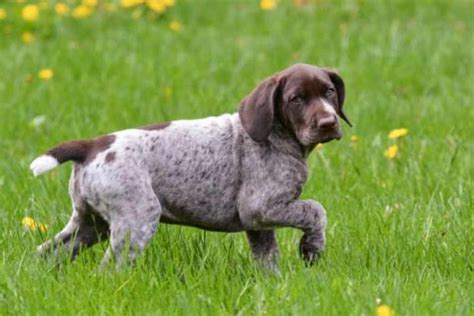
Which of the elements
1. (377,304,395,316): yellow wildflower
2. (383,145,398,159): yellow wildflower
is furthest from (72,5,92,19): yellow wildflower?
(377,304,395,316): yellow wildflower

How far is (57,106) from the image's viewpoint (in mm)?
8367

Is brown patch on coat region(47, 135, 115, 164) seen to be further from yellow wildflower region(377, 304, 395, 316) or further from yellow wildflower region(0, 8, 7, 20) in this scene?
yellow wildflower region(0, 8, 7, 20)

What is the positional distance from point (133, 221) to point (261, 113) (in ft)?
2.33

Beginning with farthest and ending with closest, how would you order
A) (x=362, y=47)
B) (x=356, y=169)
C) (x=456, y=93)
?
(x=362, y=47), (x=456, y=93), (x=356, y=169)

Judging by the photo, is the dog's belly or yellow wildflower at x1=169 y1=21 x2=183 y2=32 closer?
the dog's belly

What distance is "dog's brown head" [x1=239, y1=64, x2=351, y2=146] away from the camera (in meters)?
4.78

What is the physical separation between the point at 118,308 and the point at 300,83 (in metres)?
1.20

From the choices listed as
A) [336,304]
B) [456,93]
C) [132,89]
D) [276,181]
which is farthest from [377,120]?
[336,304]

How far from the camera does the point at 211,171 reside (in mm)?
4902

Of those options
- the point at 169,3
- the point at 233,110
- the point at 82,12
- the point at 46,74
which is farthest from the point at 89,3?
the point at 233,110

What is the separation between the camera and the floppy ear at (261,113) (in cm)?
489

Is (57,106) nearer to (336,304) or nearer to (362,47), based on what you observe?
(362,47)

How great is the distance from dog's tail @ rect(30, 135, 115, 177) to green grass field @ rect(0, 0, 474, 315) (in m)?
0.42

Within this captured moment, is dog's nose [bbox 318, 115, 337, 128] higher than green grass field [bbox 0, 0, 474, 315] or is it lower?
higher
